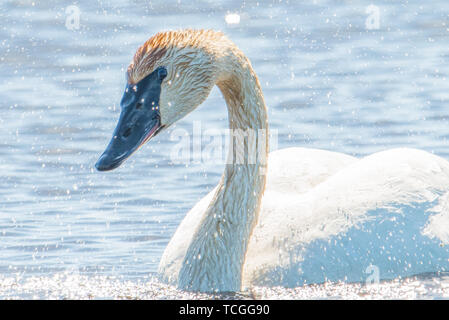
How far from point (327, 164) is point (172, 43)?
2133 millimetres

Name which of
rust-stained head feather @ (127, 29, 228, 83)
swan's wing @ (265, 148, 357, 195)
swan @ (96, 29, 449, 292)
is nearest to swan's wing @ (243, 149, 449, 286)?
swan @ (96, 29, 449, 292)

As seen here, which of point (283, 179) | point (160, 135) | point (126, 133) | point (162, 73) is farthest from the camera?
point (160, 135)

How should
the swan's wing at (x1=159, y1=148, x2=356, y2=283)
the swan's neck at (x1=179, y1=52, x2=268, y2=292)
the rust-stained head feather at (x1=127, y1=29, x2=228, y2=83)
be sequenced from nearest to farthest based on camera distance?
the rust-stained head feather at (x1=127, y1=29, x2=228, y2=83), the swan's neck at (x1=179, y1=52, x2=268, y2=292), the swan's wing at (x1=159, y1=148, x2=356, y2=283)

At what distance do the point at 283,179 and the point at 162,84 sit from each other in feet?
5.88

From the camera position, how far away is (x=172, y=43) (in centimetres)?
762

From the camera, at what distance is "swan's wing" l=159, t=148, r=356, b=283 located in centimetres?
842

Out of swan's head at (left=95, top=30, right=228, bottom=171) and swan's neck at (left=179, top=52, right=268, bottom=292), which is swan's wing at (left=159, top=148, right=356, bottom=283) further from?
swan's head at (left=95, top=30, right=228, bottom=171)

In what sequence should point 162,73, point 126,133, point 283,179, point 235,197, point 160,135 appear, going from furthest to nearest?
point 160,135
point 283,179
point 235,197
point 162,73
point 126,133

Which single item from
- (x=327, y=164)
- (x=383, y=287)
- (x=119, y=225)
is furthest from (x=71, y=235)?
(x=383, y=287)

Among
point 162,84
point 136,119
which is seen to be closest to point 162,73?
point 162,84

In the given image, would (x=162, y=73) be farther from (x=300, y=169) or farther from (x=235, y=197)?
(x=300, y=169)

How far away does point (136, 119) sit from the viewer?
293 inches

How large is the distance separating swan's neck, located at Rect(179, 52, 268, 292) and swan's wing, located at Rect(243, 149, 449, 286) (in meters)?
0.24

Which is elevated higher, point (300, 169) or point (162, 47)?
point (162, 47)
